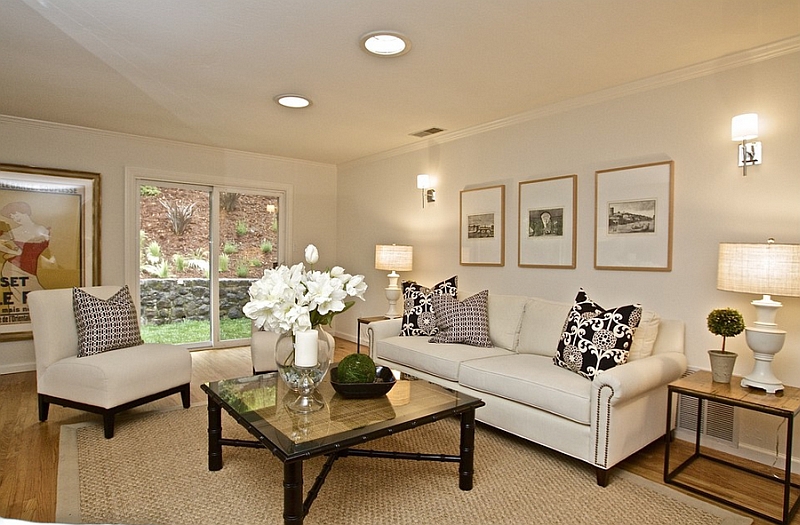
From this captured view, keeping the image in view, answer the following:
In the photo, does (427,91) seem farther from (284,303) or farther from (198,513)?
(198,513)

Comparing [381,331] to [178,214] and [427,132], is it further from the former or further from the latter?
[178,214]

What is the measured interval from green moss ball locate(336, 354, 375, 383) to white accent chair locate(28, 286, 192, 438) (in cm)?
153

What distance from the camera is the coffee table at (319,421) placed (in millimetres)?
1683

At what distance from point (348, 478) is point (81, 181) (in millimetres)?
4099

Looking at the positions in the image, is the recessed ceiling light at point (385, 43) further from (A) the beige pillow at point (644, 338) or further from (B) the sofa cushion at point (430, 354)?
(A) the beige pillow at point (644, 338)

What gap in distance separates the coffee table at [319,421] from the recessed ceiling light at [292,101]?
6.92ft

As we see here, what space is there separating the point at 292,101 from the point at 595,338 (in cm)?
278

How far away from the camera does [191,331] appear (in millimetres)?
5367

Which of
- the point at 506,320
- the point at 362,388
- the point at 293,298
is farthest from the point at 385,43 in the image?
the point at 506,320

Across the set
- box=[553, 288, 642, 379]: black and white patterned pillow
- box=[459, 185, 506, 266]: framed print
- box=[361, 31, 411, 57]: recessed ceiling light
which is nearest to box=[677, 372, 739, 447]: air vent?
box=[553, 288, 642, 379]: black and white patterned pillow

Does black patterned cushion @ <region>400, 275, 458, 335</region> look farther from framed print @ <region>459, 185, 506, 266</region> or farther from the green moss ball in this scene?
the green moss ball

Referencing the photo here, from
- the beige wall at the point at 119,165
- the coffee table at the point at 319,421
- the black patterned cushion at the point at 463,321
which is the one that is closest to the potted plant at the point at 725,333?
the coffee table at the point at 319,421

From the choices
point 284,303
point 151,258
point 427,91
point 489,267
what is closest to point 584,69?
point 427,91

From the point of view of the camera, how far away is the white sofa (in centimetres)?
233
